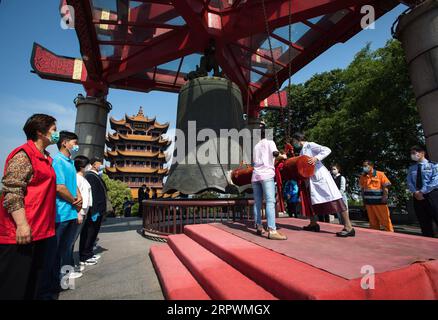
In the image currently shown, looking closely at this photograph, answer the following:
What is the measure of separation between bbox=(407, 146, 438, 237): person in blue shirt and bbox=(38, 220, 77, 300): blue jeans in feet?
17.3

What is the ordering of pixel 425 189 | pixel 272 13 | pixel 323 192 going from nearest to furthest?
pixel 323 192
pixel 425 189
pixel 272 13

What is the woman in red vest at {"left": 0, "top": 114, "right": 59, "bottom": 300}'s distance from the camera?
4.99ft

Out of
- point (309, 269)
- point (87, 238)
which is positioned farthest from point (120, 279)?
point (309, 269)

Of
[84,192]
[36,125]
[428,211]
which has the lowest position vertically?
[428,211]

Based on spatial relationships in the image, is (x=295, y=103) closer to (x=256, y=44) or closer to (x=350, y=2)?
(x=256, y=44)

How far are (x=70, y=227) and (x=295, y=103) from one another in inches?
785

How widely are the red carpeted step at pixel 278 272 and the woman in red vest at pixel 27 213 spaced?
5.27 ft

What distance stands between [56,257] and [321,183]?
3.19 m

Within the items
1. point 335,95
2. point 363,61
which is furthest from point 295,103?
point 363,61

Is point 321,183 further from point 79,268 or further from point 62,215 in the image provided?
point 79,268

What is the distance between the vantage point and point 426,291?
153 centimetres

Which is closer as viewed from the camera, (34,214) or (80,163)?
(34,214)

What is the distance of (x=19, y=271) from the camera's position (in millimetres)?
1563

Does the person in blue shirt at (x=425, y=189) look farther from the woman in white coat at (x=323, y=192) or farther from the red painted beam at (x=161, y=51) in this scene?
the red painted beam at (x=161, y=51)
